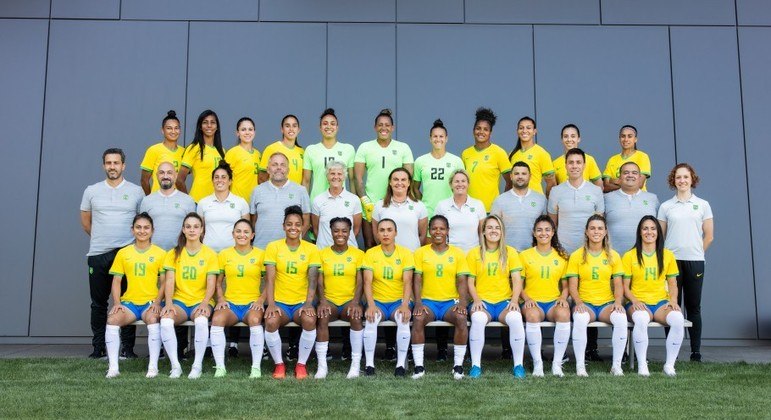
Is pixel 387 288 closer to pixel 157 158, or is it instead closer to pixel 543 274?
pixel 543 274

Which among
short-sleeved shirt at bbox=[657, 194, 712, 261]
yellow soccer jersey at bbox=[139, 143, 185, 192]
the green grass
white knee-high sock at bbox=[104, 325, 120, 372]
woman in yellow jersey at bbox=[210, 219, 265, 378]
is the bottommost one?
the green grass

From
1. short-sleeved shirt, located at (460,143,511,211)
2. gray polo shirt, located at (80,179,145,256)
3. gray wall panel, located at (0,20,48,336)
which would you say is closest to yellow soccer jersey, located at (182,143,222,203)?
gray polo shirt, located at (80,179,145,256)

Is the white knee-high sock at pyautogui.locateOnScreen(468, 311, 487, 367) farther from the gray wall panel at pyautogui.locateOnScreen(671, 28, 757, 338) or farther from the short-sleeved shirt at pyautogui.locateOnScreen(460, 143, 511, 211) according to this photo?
the gray wall panel at pyautogui.locateOnScreen(671, 28, 757, 338)

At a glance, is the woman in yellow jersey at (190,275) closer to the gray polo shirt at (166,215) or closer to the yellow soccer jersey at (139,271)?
the yellow soccer jersey at (139,271)

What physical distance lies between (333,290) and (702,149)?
565 centimetres

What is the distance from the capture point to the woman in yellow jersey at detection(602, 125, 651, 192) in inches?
288

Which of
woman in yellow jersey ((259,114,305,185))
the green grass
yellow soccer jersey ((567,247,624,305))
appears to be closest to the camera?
the green grass

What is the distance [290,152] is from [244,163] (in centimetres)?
52

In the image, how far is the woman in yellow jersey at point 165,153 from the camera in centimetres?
718

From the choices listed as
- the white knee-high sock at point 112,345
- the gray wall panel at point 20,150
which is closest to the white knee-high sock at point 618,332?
the white knee-high sock at point 112,345

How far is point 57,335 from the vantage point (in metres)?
8.67

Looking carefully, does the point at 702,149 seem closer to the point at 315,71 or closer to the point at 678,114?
the point at 678,114

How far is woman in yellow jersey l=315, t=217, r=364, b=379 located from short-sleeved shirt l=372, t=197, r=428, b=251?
1.49 feet

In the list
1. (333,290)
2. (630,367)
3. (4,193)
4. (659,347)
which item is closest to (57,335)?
(4,193)
